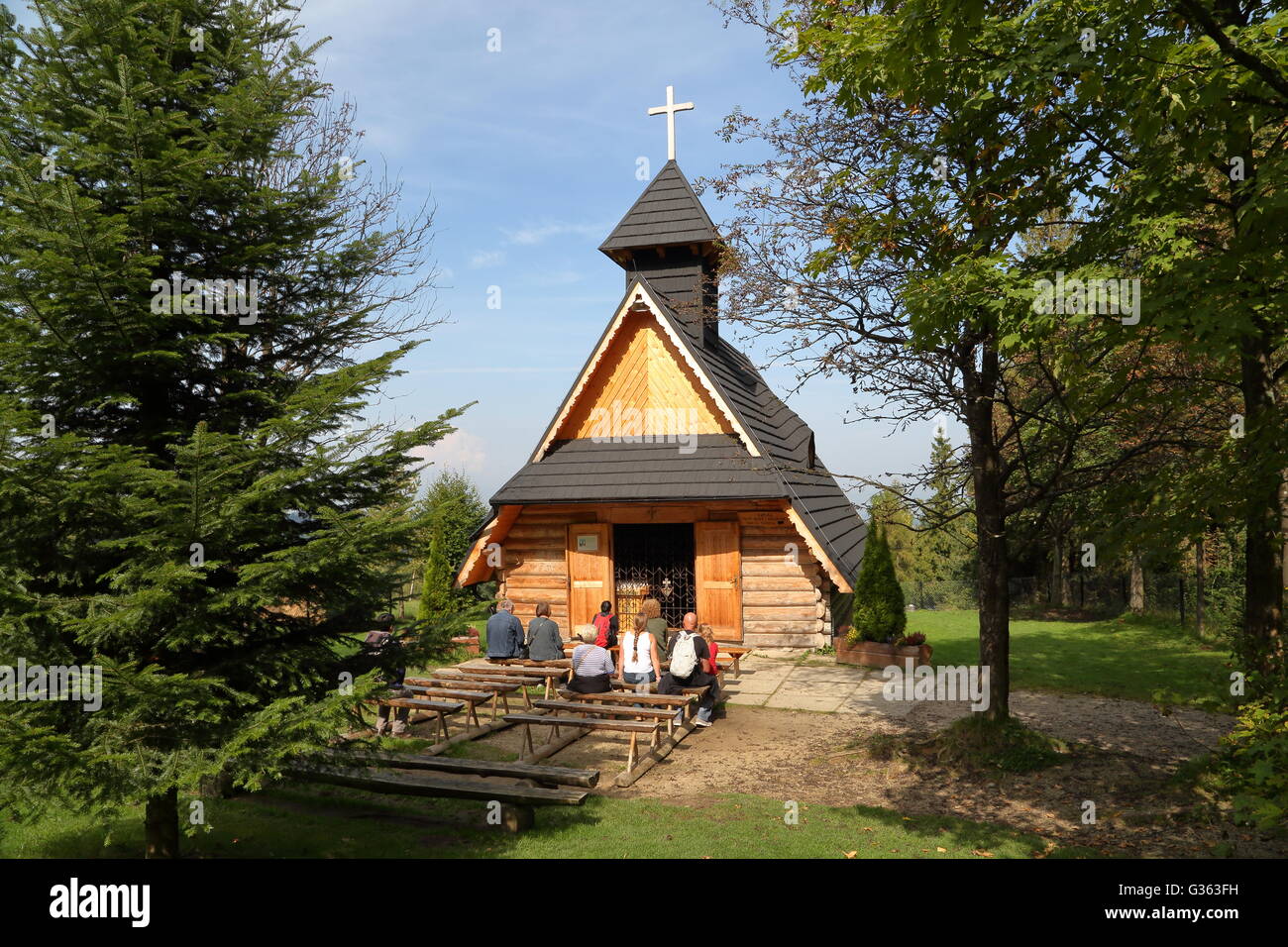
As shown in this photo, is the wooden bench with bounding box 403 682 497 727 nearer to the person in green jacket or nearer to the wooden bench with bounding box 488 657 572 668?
the wooden bench with bounding box 488 657 572 668

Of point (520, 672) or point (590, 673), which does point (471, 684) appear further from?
point (590, 673)

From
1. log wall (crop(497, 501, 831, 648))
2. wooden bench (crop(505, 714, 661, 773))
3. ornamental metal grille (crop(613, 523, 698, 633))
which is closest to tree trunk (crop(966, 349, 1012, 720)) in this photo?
wooden bench (crop(505, 714, 661, 773))

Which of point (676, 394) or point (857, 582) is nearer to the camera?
point (857, 582)

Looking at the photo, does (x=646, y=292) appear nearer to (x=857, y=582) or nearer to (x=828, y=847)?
(x=857, y=582)

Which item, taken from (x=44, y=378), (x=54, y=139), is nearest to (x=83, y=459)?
(x=44, y=378)

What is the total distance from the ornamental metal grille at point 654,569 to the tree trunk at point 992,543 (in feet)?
27.7

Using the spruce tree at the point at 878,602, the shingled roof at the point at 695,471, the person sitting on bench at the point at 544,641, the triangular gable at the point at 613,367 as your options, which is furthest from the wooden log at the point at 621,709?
the triangular gable at the point at 613,367

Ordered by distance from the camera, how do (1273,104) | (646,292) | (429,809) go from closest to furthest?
(1273,104)
(429,809)
(646,292)

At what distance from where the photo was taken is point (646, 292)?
16.9 metres

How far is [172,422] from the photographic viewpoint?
6.15 metres

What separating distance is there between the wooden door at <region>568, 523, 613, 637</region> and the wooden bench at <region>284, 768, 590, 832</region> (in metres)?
9.51

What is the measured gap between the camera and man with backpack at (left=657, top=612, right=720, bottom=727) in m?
11.2

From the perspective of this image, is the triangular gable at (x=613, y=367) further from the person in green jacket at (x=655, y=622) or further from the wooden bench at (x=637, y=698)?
the wooden bench at (x=637, y=698)
